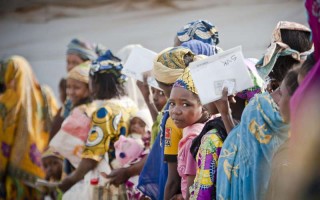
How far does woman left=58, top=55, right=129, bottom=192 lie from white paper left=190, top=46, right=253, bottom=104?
233 centimetres

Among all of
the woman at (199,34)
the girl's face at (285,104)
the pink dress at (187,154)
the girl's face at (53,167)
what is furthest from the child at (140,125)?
the girl's face at (285,104)

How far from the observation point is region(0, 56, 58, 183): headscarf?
8.09 m

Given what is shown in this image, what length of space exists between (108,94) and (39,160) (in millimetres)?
2022

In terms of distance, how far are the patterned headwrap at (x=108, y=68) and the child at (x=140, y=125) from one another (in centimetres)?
37

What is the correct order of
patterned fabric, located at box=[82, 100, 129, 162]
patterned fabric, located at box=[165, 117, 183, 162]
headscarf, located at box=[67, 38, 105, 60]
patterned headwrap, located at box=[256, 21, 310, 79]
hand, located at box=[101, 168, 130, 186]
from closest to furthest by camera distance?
patterned headwrap, located at box=[256, 21, 310, 79] < patterned fabric, located at box=[165, 117, 183, 162] < hand, located at box=[101, 168, 130, 186] < patterned fabric, located at box=[82, 100, 129, 162] < headscarf, located at box=[67, 38, 105, 60]

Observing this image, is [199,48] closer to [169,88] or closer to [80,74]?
[169,88]

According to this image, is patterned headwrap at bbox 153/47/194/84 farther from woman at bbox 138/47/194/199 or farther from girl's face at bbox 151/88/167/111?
girl's face at bbox 151/88/167/111

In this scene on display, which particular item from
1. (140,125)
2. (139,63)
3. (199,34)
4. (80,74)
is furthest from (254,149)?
(80,74)

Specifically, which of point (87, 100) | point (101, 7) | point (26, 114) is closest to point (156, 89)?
point (87, 100)

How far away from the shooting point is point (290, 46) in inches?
155

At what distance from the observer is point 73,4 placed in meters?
9.79

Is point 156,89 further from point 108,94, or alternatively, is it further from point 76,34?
point 76,34

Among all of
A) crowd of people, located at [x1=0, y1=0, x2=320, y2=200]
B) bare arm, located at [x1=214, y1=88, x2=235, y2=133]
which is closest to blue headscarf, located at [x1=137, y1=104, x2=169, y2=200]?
crowd of people, located at [x1=0, y1=0, x2=320, y2=200]

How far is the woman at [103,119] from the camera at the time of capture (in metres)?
6.35
